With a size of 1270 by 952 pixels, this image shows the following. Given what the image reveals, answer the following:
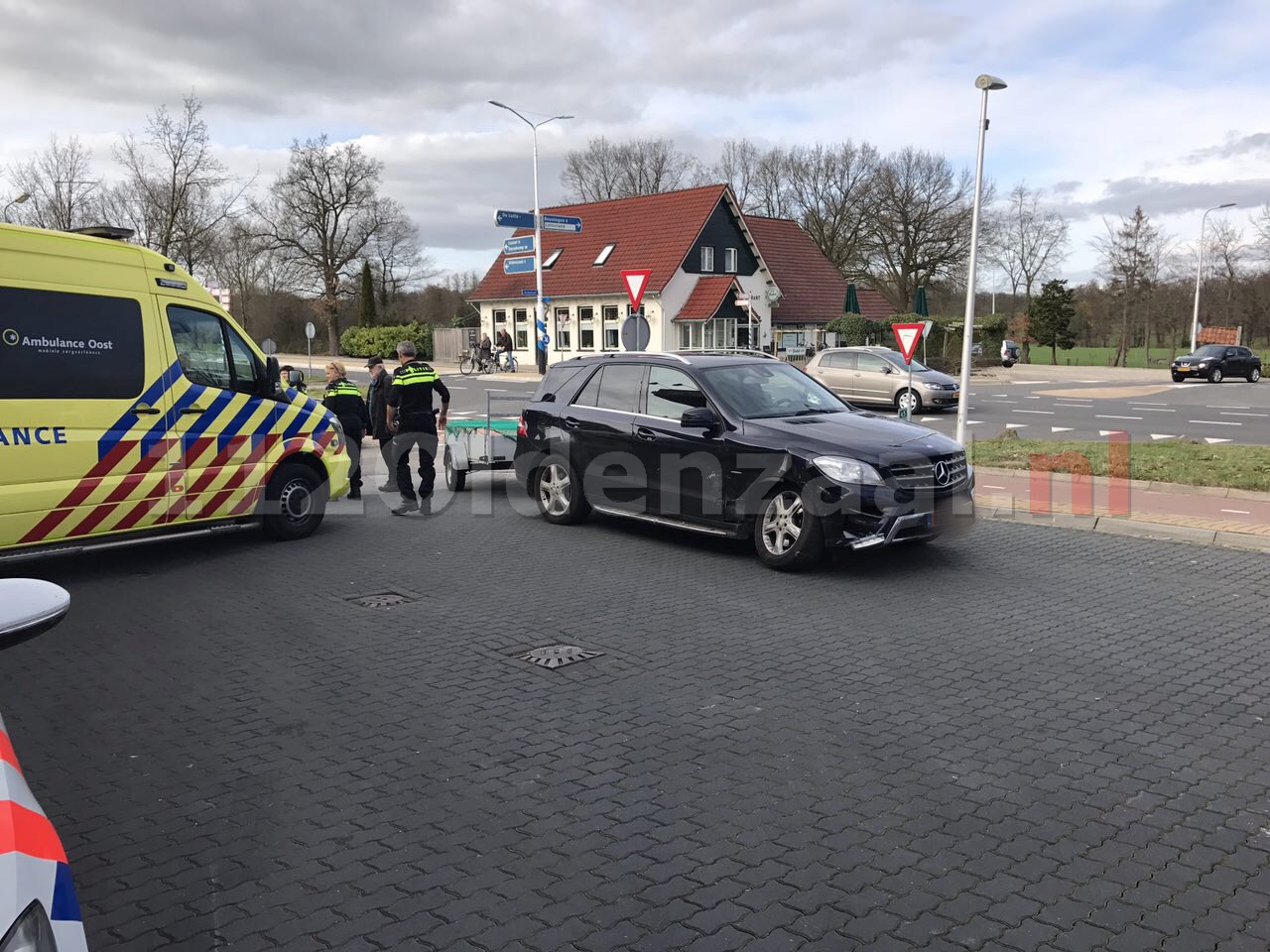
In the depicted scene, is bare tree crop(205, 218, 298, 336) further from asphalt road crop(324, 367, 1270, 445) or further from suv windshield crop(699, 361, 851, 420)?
suv windshield crop(699, 361, 851, 420)

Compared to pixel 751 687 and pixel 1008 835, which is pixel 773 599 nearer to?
pixel 751 687

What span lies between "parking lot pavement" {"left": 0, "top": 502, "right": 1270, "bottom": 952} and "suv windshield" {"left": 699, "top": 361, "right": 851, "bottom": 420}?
171 cm

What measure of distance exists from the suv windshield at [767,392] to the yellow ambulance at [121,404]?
420 centimetres

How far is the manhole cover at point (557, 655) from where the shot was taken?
19.2 ft

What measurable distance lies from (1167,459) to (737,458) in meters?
8.05

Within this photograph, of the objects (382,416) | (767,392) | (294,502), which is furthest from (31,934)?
(382,416)

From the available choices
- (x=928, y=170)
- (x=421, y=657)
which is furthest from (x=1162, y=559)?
(x=928, y=170)

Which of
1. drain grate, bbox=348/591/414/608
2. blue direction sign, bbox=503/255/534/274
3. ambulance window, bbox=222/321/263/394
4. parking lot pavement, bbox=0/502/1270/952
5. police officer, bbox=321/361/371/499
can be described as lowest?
drain grate, bbox=348/591/414/608

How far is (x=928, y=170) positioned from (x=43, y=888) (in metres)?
66.7

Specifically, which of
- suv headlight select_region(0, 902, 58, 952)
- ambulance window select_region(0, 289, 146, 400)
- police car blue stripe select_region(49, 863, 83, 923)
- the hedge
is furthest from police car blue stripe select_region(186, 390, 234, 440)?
the hedge

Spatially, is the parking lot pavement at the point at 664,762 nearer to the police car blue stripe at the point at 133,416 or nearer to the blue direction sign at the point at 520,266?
the police car blue stripe at the point at 133,416

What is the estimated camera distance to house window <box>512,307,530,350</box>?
4975cm

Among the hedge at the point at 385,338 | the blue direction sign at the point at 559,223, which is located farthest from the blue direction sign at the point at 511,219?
the hedge at the point at 385,338

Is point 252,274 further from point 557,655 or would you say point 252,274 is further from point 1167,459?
point 557,655
